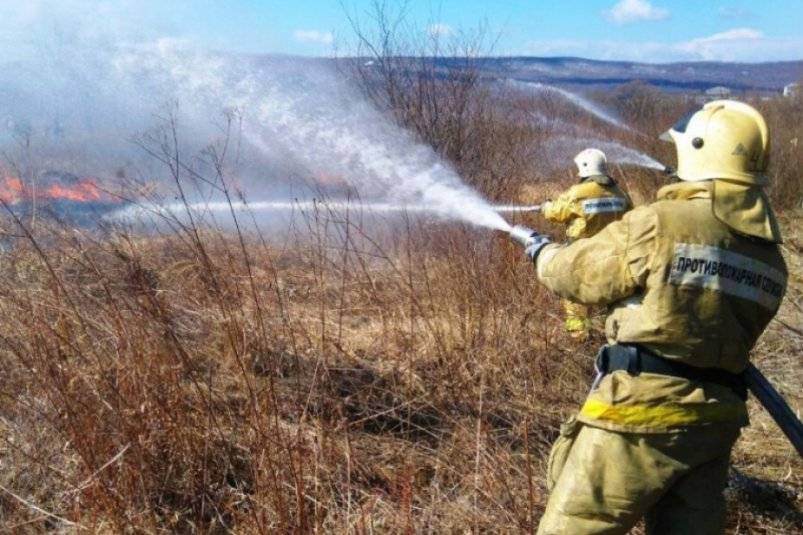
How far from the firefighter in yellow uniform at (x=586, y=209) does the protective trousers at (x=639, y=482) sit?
9.71 ft

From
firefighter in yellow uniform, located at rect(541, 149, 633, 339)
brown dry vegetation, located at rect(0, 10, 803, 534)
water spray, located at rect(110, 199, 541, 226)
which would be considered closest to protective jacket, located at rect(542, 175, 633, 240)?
firefighter in yellow uniform, located at rect(541, 149, 633, 339)

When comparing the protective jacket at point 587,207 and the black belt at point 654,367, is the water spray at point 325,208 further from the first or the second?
the black belt at point 654,367

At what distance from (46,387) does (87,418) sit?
0.30 m

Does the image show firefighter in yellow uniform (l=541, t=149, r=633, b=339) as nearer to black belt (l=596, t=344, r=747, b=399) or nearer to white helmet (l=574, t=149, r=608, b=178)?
white helmet (l=574, t=149, r=608, b=178)

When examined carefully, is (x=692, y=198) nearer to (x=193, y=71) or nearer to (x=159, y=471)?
(x=159, y=471)

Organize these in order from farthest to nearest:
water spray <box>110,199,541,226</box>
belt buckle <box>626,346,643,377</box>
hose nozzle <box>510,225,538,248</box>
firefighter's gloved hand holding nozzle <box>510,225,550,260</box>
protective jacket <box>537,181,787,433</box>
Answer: water spray <box>110,199,541,226</box> → hose nozzle <box>510,225,538,248</box> → firefighter's gloved hand holding nozzle <box>510,225,550,260</box> → belt buckle <box>626,346,643,377</box> → protective jacket <box>537,181,787,433</box>

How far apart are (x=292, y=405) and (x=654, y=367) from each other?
1912mm

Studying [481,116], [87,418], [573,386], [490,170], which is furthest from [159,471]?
[481,116]

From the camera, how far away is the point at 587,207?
16.7ft

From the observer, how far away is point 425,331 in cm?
450

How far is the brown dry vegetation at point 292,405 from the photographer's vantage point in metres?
2.63

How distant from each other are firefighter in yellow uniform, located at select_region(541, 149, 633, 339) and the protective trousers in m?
2.96

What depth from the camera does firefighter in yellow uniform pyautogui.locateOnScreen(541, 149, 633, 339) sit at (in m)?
5.07

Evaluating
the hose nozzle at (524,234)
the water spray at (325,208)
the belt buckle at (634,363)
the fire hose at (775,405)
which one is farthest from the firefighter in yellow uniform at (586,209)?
the belt buckle at (634,363)
